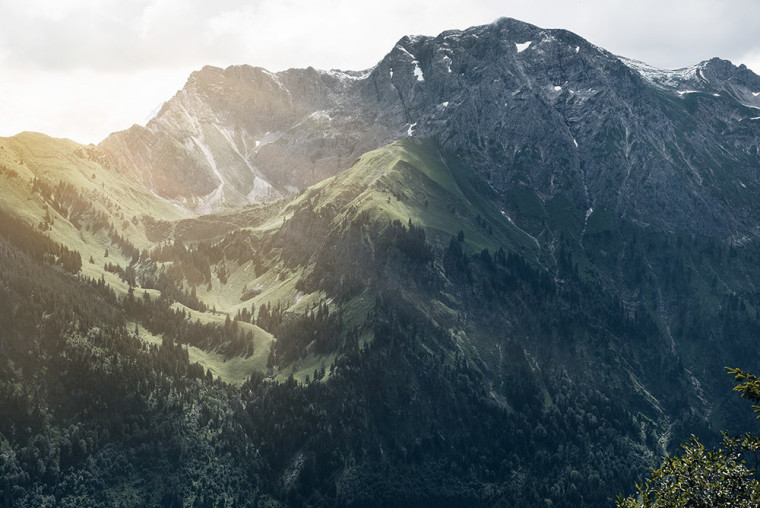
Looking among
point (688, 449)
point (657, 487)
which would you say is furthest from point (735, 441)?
point (657, 487)

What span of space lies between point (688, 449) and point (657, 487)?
31.5 ft

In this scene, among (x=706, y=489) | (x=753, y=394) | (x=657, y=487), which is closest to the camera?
(x=753, y=394)

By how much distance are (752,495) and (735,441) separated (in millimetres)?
4188

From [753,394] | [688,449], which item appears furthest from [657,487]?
[753,394]

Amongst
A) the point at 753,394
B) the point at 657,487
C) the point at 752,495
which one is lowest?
the point at 657,487

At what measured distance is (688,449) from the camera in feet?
188

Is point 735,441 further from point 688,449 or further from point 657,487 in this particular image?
point 657,487

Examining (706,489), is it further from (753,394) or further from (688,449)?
(753,394)

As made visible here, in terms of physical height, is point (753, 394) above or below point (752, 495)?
above

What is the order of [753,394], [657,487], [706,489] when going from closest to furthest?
[753,394] → [706,489] → [657,487]

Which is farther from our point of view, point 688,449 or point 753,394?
point 688,449

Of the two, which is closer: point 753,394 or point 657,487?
point 753,394

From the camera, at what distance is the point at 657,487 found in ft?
213

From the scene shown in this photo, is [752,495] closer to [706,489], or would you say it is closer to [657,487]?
[706,489]
